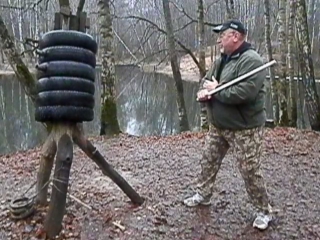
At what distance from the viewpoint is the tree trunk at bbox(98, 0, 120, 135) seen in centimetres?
786

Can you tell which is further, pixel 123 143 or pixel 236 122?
pixel 123 143

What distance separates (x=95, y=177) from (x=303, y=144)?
3.50 metres

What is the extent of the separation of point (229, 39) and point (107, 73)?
192 inches

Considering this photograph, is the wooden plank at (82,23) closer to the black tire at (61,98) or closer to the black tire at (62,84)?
the black tire at (62,84)

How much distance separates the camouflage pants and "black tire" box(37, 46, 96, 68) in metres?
1.27

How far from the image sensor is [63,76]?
337cm

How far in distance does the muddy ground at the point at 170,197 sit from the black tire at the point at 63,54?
1.34m

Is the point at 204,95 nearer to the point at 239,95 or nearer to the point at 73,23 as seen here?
the point at 239,95

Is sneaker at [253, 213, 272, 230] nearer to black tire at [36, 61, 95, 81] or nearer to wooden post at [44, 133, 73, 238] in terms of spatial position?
wooden post at [44, 133, 73, 238]

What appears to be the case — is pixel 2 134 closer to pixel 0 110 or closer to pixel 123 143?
pixel 0 110

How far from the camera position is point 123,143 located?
720 cm

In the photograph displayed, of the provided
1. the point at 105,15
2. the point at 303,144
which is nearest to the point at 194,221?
the point at 303,144

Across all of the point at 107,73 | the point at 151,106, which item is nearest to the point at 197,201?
the point at 107,73

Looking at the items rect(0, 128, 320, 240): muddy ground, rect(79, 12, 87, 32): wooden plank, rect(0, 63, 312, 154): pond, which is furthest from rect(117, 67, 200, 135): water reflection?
rect(79, 12, 87, 32): wooden plank
